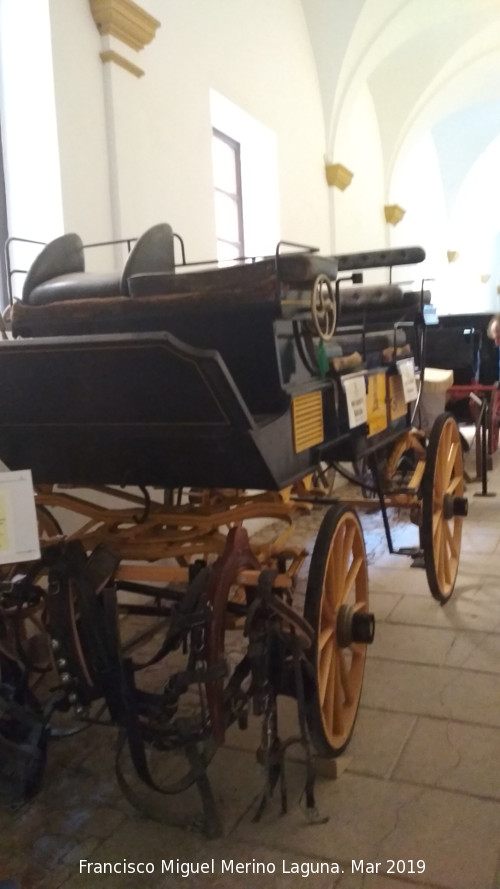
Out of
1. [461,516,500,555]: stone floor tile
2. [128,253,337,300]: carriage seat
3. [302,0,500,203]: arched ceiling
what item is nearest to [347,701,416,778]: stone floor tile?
[128,253,337,300]: carriage seat

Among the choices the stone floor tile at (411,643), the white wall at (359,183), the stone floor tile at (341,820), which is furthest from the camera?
the white wall at (359,183)

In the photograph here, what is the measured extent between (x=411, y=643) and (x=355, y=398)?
3.61 ft

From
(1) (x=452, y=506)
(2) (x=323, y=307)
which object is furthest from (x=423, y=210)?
(2) (x=323, y=307)

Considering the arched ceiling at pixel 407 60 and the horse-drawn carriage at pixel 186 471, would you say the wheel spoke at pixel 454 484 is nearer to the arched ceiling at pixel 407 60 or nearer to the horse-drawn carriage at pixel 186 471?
the horse-drawn carriage at pixel 186 471

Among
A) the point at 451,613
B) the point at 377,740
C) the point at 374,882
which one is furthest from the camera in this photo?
the point at 451,613

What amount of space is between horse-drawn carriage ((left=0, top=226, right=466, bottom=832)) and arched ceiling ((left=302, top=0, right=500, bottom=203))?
3.92 meters

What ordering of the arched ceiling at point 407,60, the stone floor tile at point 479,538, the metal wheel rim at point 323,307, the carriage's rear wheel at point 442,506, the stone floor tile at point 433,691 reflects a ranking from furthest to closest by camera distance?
the arched ceiling at point 407,60 → the stone floor tile at point 479,538 → the carriage's rear wheel at point 442,506 → the stone floor tile at point 433,691 → the metal wheel rim at point 323,307

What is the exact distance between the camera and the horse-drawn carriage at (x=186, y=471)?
159 centimetres

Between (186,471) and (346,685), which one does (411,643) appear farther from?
(186,471)

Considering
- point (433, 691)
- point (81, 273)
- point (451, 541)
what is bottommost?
point (433, 691)

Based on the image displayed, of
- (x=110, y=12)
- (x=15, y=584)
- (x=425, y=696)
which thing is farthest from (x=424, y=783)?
(x=110, y=12)

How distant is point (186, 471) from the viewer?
6.00 ft

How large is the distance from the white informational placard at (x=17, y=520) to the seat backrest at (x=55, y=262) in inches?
23.4

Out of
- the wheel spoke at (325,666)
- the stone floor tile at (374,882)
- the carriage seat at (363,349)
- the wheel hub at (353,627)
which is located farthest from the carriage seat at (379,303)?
the stone floor tile at (374,882)
